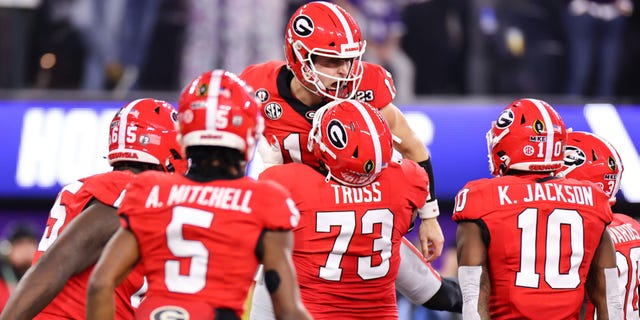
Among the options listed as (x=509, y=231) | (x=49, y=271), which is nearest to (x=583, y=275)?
(x=509, y=231)

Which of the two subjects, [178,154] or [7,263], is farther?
[7,263]

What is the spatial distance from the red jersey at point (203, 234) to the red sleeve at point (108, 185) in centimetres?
60

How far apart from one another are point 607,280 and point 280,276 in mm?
1803

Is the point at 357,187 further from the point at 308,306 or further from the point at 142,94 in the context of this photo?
the point at 142,94

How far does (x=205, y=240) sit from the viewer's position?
3.74 meters

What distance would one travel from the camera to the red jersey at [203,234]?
3732 mm

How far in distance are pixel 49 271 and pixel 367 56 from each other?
5709mm

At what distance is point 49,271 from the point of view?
4.35m

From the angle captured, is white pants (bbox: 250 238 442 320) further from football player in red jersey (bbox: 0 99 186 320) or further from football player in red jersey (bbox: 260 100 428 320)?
football player in red jersey (bbox: 0 99 186 320)

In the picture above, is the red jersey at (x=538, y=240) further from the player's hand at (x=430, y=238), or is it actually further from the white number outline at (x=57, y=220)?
the white number outline at (x=57, y=220)

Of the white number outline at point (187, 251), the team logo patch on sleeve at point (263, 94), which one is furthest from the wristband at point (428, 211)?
the white number outline at point (187, 251)

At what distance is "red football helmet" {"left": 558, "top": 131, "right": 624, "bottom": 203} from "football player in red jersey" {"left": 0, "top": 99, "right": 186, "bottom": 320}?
1.86 metres

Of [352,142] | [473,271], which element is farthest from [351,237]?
[473,271]

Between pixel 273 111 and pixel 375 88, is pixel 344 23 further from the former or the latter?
pixel 273 111
